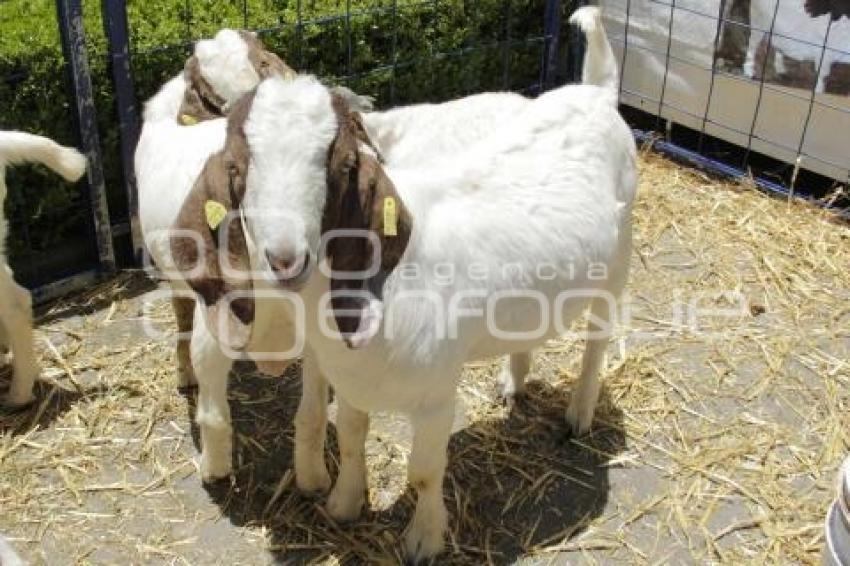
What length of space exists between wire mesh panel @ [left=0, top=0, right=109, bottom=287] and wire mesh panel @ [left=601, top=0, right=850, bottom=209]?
3708 mm

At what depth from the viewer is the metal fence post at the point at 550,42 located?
6.54 metres

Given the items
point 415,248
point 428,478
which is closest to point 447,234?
point 415,248

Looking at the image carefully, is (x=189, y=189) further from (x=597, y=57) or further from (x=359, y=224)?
(x=597, y=57)

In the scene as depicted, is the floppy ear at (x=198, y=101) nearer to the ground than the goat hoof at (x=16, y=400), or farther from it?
farther from it

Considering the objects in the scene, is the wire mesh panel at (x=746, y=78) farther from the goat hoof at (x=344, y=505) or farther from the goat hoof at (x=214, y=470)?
the goat hoof at (x=214, y=470)

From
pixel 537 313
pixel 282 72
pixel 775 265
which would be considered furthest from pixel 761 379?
pixel 282 72

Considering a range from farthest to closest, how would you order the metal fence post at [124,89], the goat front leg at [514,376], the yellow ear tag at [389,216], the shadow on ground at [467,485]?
the metal fence post at [124,89] < the goat front leg at [514,376] < the shadow on ground at [467,485] < the yellow ear tag at [389,216]

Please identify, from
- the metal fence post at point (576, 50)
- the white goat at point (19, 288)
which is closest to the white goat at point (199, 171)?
the white goat at point (19, 288)

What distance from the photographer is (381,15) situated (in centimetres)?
580

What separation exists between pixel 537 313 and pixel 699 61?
3.72 m

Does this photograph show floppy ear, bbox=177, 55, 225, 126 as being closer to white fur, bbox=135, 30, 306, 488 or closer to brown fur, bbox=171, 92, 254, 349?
white fur, bbox=135, 30, 306, 488

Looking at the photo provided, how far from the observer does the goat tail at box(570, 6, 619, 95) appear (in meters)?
3.90

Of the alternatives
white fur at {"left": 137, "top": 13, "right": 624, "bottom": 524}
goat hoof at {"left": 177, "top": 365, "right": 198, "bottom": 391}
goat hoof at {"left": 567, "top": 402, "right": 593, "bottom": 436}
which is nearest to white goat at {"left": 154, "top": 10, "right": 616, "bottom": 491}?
white fur at {"left": 137, "top": 13, "right": 624, "bottom": 524}

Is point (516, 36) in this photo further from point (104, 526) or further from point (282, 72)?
point (104, 526)
